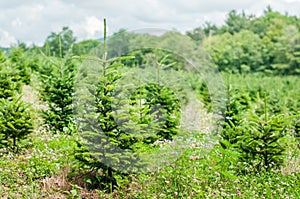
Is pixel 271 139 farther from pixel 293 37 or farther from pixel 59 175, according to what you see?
Result: pixel 293 37

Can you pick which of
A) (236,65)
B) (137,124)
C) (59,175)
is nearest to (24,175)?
A: (59,175)

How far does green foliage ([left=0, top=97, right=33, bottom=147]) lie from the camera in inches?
260

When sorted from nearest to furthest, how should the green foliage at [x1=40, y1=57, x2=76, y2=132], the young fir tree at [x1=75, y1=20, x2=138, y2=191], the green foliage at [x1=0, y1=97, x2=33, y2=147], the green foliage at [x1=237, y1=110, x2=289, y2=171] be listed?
the young fir tree at [x1=75, y1=20, x2=138, y2=191]
the green foliage at [x1=237, y1=110, x2=289, y2=171]
the green foliage at [x1=0, y1=97, x2=33, y2=147]
the green foliage at [x1=40, y1=57, x2=76, y2=132]

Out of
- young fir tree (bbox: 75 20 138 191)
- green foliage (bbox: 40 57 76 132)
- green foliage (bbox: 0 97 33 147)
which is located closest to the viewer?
young fir tree (bbox: 75 20 138 191)

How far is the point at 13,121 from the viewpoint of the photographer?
6.62 meters

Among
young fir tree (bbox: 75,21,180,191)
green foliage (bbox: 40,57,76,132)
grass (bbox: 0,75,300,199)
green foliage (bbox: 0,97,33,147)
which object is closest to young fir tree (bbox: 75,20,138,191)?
young fir tree (bbox: 75,21,180,191)

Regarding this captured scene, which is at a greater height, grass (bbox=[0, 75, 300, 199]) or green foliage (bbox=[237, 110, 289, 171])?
green foliage (bbox=[237, 110, 289, 171])

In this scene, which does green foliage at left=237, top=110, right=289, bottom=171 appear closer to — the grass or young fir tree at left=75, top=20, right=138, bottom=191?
the grass

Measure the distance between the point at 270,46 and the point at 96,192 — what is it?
40439mm

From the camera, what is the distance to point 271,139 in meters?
6.05

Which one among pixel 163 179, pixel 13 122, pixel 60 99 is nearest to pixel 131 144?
pixel 163 179

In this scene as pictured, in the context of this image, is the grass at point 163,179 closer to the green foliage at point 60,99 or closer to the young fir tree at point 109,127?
the young fir tree at point 109,127

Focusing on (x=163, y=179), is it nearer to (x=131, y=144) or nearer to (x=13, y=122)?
(x=131, y=144)

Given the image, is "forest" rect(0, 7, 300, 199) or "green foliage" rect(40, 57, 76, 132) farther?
"green foliage" rect(40, 57, 76, 132)
